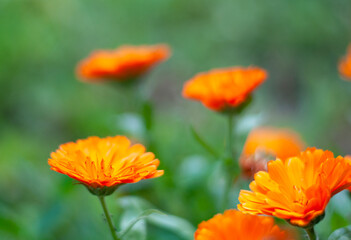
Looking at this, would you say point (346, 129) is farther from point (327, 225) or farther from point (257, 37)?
point (327, 225)

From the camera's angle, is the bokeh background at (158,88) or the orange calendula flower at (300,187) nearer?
the orange calendula flower at (300,187)

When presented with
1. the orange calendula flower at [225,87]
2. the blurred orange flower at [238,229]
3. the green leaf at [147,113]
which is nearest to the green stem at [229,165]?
the orange calendula flower at [225,87]

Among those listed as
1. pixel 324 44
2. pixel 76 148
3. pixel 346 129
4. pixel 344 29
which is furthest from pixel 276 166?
pixel 324 44

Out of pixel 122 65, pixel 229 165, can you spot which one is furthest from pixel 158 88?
pixel 229 165

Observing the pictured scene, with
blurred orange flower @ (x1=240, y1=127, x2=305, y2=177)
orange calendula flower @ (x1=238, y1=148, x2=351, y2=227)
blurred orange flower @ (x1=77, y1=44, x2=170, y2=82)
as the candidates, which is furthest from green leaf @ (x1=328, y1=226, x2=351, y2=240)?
blurred orange flower @ (x1=77, y1=44, x2=170, y2=82)

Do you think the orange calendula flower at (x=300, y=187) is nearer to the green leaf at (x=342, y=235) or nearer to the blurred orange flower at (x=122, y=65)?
the green leaf at (x=342, y=235)

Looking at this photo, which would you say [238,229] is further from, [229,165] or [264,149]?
[264,149]
